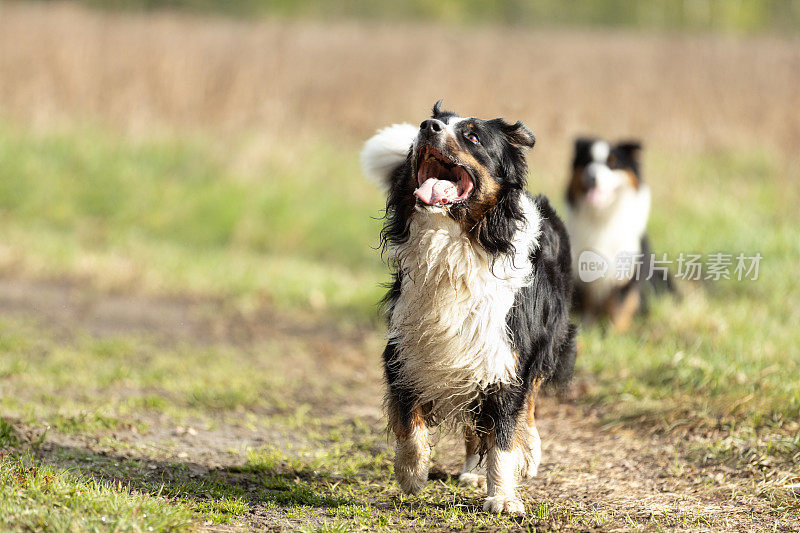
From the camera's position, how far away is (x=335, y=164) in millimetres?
10188

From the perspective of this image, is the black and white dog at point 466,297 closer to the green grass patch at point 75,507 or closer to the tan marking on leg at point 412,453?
the tan marking on leg at point 412,453

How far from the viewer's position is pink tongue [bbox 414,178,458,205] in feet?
9.76

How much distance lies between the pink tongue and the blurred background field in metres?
1.96

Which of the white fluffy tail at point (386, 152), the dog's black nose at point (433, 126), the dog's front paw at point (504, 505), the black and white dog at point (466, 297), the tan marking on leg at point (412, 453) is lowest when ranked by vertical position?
the dog's front paw at point (504, 505)

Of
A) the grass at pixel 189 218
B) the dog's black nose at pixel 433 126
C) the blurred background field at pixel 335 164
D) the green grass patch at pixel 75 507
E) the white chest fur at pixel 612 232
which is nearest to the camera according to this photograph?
the green grass patch at pixel 75 507

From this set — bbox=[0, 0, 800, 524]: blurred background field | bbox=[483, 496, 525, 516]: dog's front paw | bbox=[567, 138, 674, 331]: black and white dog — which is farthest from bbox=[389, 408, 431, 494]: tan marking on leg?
bbox=[567, 138, 674, 331]: black and white dog

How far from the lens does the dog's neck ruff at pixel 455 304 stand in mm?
3096

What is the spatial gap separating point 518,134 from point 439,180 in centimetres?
38

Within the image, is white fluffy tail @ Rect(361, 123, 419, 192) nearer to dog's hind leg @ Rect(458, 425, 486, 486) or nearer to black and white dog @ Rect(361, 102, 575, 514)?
black and white dog @ Rect(361, 102, 575, 514)

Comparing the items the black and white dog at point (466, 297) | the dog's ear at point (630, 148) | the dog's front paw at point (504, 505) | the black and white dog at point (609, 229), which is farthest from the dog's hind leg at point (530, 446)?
the dog's ear at point (630, 148)

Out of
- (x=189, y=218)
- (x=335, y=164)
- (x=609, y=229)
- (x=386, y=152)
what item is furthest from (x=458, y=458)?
(x=335, y=164)

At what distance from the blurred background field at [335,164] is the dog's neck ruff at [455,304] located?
4.90ft

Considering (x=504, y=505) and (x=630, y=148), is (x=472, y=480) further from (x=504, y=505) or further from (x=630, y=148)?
(x=630, y=148)

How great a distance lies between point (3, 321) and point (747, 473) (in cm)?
499
